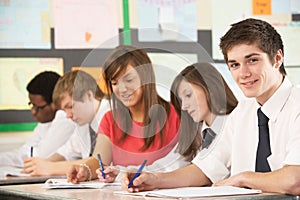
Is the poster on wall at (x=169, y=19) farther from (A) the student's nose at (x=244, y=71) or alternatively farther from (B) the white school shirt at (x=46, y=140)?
(A) the student's nose at (x=244, y=71)

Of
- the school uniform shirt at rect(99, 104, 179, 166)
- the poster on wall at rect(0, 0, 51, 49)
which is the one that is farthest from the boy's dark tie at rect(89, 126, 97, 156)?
the poster on wall at rect(0, 0, 51, 49)

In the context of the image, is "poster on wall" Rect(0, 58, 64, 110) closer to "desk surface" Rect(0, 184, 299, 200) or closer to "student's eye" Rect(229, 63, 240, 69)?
"desk surface" Rect(0, 184, 299, 200)

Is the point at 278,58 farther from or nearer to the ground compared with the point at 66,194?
farther from the ground

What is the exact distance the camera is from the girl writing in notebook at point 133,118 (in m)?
2.88

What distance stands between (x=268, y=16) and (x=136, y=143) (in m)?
2.45

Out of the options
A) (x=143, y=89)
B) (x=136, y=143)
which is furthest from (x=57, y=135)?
(x=143, y=89)

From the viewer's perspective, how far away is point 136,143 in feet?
10.6

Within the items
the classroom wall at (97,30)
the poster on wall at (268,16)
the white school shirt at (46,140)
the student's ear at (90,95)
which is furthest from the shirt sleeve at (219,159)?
the poster on wall at (268,16)

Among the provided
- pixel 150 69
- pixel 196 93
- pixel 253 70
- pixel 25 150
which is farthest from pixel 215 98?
pixel 25 150

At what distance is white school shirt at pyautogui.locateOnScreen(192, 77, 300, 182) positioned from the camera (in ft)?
7.90

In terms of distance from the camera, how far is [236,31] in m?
2.49

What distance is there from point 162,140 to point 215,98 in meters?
0.30

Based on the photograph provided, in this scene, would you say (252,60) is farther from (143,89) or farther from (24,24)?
(24,24)

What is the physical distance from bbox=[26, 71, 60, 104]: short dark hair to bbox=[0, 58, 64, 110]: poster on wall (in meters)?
0.04
